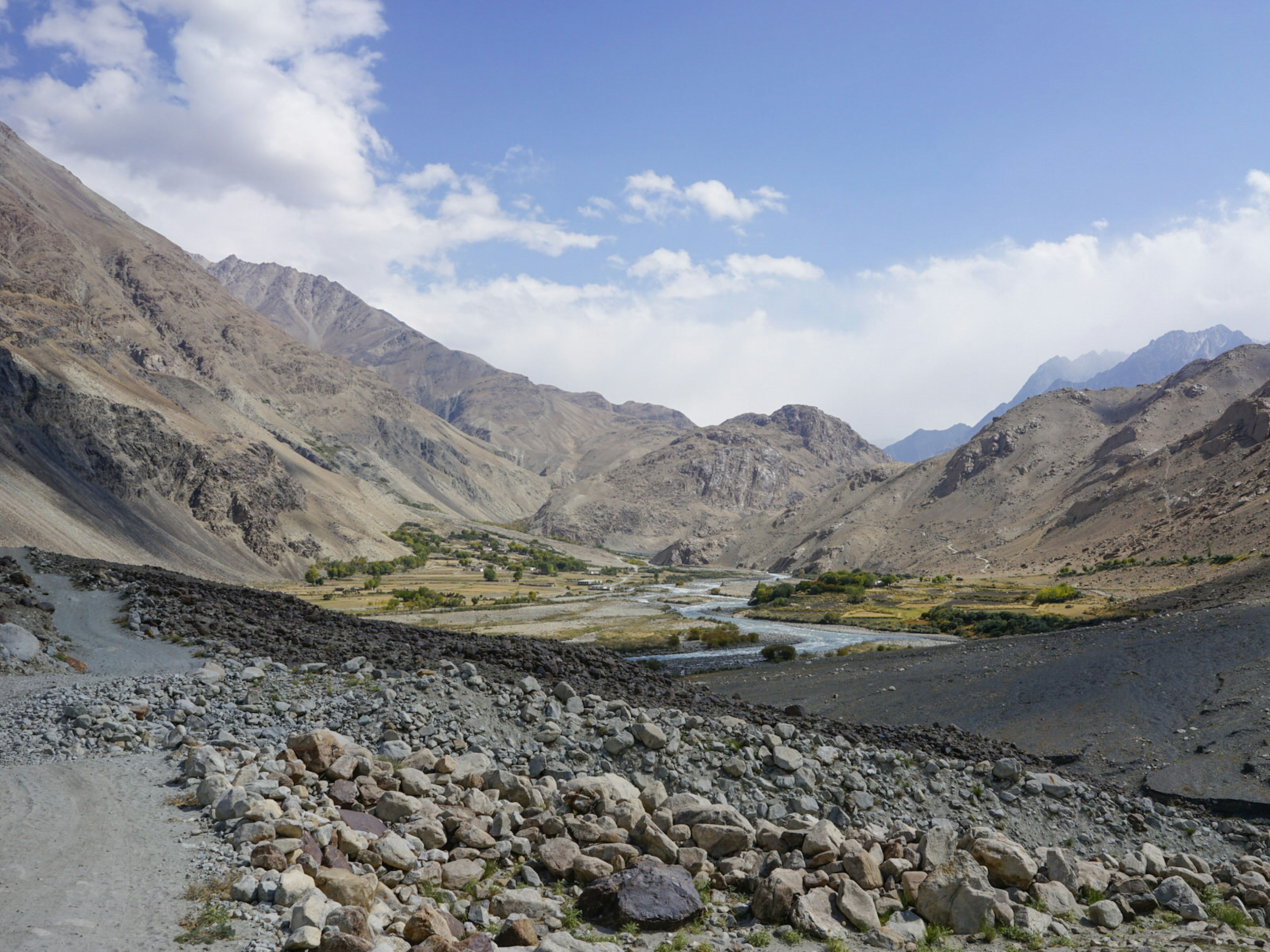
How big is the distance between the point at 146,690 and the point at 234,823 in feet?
24.4

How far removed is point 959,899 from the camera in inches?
456

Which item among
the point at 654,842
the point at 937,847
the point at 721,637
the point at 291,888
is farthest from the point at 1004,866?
the point at 721,637

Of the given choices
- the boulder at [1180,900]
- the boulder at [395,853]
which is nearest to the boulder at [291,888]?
the boulder at [395,853]

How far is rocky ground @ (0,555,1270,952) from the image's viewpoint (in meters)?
9.88

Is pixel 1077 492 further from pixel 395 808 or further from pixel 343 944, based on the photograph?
pixel 343 944

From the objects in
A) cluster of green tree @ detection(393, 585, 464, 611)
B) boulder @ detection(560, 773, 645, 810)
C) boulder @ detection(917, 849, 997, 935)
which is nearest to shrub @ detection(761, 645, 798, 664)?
boulder @ detection(560, 773, 645, 810)

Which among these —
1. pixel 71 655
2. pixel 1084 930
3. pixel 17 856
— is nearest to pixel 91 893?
pixel 17 856

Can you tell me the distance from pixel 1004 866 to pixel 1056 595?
7088 centimetres

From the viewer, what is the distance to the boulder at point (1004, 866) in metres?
12.7

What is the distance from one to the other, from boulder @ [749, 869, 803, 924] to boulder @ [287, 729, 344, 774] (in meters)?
7.28

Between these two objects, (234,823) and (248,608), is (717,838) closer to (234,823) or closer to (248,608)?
(234,823)

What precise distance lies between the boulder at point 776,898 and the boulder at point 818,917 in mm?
103

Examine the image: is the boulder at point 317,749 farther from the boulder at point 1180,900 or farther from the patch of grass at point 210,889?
the boulder at point 1180,900

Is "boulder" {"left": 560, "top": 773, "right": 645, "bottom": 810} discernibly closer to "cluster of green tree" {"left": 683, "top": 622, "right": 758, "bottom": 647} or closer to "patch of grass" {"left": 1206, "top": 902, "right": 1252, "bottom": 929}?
A: "patch of grass" {"left": 1206, "top": 902, "right": 1252, "bottom": 929}
